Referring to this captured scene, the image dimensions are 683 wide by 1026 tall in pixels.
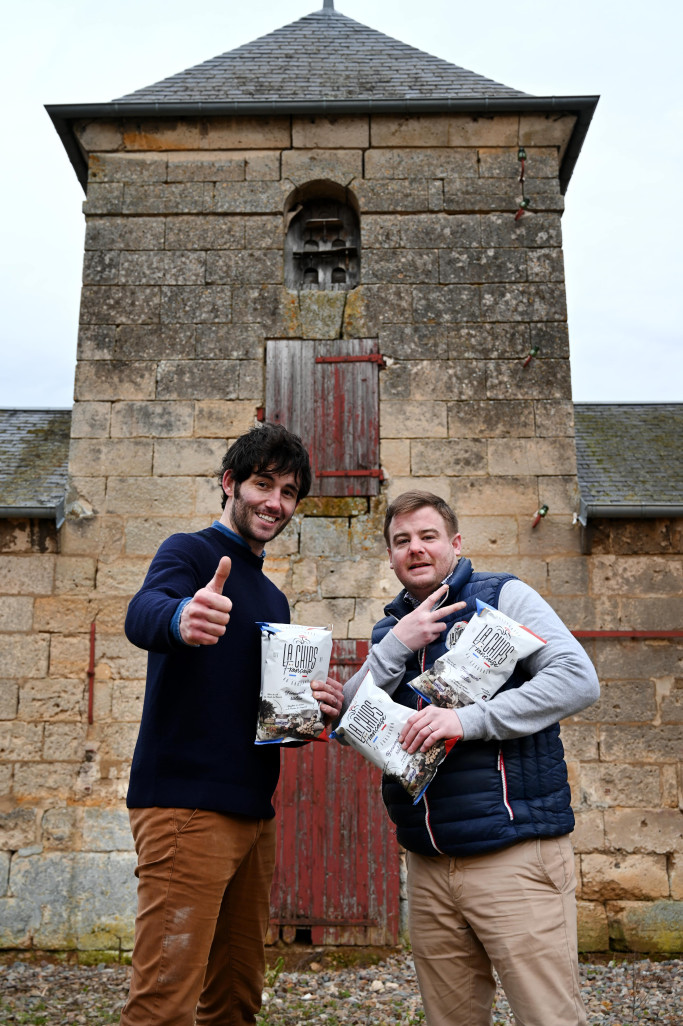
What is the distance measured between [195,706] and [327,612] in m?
3.09

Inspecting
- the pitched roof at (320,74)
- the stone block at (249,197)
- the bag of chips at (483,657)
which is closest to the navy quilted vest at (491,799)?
the bag of chips at (483,657)

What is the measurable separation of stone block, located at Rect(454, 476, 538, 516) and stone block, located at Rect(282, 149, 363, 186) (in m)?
2.45

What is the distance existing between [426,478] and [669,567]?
5.63 ft

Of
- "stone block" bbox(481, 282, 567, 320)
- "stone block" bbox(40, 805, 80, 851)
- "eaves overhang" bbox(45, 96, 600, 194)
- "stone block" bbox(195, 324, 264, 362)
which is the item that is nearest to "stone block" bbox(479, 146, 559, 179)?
"eaves overhang" bbox(45, 96, 600, 194)

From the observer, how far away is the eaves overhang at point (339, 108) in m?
5.93

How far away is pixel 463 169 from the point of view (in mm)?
6035

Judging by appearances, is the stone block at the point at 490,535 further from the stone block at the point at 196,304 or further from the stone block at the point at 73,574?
the stone block at the point at 73,574

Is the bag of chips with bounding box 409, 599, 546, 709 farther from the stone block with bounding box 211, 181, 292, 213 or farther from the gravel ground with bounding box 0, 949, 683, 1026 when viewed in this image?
the stone block with bounding box 211, 181, 292, 213

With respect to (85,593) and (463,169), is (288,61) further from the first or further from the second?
(85,593)

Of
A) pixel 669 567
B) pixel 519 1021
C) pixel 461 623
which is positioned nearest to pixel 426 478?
pixel 669 567

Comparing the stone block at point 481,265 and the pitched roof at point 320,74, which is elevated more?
the pitched roof at point 320,74

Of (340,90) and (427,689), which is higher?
(340,90)

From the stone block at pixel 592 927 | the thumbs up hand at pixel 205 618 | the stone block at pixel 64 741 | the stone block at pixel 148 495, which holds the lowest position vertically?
the stone block at pixel 592 927

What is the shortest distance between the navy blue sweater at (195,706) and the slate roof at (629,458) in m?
3.49
